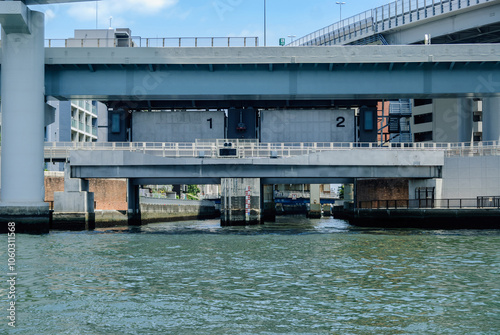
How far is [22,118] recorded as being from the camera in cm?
4969

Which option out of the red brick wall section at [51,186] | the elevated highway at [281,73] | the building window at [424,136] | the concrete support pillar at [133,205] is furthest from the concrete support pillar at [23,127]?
the building window at [424,136]

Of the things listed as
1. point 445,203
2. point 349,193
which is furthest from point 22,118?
point 349,193

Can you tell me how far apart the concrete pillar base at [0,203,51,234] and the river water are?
12881 millimetres

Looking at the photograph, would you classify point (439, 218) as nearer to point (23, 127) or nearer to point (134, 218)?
point (134, 218)

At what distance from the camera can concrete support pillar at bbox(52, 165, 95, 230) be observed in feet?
190

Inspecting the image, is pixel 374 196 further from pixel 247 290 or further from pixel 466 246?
pixel 247 290

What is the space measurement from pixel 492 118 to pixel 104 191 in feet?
135

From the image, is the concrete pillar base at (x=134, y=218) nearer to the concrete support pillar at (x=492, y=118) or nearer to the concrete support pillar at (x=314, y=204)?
the concrete support pillar at (x=492, y=118)

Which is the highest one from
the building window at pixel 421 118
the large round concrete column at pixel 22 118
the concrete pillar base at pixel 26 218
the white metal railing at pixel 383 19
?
the white metal railing at pixel 383 19

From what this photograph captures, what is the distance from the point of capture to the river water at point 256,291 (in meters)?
16.3

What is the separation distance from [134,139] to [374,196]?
1012 inches

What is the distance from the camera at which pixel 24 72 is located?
50.2 m

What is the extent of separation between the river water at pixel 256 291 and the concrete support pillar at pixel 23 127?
1310 centimetres

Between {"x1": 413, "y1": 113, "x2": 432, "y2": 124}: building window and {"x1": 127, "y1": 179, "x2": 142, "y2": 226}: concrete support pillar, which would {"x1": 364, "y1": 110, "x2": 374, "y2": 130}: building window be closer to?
{"x1": 127, "y1": 179, "x2": 142, "y2": 226}: concrete support pillar
